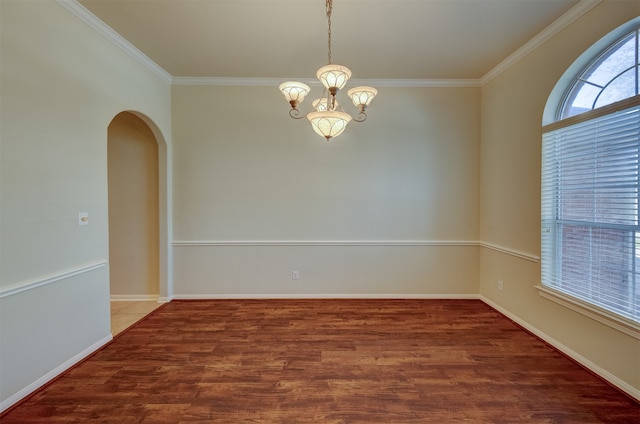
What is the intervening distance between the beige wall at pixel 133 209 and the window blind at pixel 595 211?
4592mm

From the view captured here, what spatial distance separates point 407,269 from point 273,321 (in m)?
1.95

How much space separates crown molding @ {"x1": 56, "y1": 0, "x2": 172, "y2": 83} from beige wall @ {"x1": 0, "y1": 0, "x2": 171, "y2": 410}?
56 millimetres

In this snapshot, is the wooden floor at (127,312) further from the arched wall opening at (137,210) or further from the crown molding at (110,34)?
the crown molding at (110,34)

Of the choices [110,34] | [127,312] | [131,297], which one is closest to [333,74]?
[110,34]

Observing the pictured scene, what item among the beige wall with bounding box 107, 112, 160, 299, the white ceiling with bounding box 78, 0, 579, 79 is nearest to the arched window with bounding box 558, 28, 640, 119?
the white ceiling with bounding box 78, 0, 579, 79

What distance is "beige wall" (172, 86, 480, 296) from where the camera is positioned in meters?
3.67

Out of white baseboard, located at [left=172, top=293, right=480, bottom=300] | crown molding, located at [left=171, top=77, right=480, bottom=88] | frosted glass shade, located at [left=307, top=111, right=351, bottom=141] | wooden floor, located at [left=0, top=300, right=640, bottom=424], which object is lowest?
wooden floor, located at [left=0, top=300, right=640, bottom=424]

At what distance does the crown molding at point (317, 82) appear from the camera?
360 centimetres

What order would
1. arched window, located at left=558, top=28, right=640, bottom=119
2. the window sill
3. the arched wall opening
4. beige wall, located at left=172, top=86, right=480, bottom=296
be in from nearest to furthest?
the window sill → arched window, located at left=558, top=28, right=640, bottom=119 → the arched wall opening → beige wall, located at left=172, top=86, right=480, bottom=296

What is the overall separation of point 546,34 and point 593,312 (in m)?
2.54

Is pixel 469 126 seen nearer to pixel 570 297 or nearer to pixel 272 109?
pixel 570 297

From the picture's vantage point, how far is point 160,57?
3.10 metres

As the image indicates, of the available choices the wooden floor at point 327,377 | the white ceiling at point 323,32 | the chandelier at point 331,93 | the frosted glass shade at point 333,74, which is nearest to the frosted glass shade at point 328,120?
the chandelier at point 331,93

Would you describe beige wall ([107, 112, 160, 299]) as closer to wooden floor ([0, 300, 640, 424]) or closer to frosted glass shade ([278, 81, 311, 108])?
wooden floor ([0, 300, 640, 424])
